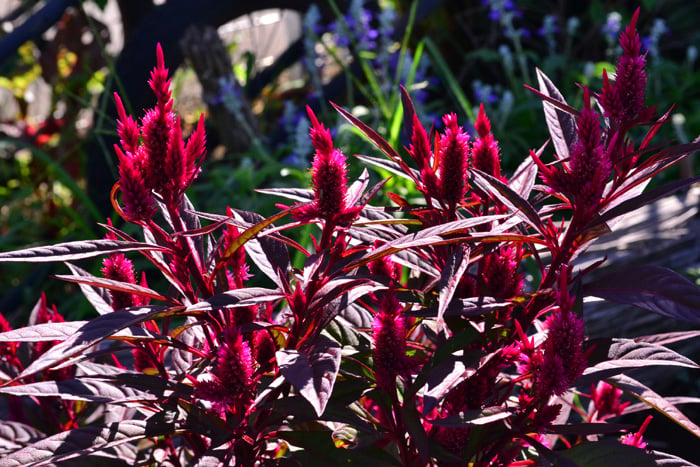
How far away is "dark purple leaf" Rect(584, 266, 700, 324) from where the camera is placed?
0.63 metres

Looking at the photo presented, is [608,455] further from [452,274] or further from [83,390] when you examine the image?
[83,390]

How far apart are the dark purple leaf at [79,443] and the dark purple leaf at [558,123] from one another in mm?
529

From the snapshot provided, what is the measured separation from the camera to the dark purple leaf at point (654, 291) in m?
0.63

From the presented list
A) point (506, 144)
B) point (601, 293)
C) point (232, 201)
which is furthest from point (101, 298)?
point (506, 144)

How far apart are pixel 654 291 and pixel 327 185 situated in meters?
0.32

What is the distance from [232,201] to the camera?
9.18ft

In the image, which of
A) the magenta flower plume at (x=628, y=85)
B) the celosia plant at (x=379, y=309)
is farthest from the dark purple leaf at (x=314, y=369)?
the magenta flower plume at (x=628, y=85)

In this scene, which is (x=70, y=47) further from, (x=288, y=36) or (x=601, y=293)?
(x=601, y=293)

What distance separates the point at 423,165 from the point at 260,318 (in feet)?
Result: 0.82

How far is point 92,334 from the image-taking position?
1.90ft

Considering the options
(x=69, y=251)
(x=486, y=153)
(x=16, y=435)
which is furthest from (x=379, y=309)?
(x=16, y=435)

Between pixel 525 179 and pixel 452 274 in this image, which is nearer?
pixel 452 274

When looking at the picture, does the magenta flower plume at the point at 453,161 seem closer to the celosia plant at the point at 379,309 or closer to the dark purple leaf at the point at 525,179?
the celosia plant at the point at 379,309

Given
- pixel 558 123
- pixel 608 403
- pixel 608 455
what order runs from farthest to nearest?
pixel 608 403 < pixel 558 123 < pixel 608 455
